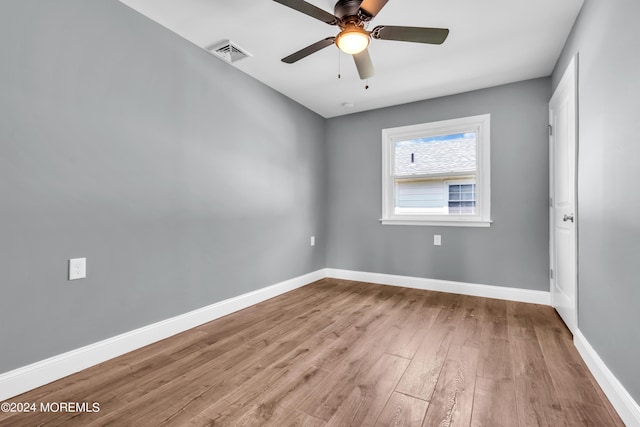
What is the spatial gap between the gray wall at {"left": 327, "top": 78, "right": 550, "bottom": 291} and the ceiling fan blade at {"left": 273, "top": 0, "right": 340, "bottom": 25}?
7.72ft

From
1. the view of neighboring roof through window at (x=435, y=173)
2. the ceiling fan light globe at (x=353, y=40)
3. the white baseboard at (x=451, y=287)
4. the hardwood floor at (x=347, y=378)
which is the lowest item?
the hardwood floor at (x=347, y=378)

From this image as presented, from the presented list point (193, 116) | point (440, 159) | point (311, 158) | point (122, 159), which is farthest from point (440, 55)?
point (122, 159)

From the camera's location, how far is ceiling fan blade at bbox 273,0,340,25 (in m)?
1.70

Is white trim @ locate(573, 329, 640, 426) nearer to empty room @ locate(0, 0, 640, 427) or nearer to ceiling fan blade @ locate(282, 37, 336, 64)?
empty room @ locate(0, 0, 640, 427)

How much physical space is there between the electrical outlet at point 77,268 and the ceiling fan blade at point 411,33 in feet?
7.78

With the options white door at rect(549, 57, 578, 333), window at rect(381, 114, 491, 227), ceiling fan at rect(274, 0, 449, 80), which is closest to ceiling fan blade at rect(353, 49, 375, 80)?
ceiling fan at rect(274, 0, 449, 80)

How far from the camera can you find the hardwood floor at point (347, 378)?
56.2 inches

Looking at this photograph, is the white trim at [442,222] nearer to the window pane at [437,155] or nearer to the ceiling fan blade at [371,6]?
the window pane at [437,155]

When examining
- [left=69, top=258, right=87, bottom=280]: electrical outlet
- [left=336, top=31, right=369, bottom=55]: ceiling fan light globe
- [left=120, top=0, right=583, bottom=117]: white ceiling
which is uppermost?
[left=120, top=0, right=583, bottom=117]: white ceiling

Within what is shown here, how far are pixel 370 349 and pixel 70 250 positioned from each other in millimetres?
2056

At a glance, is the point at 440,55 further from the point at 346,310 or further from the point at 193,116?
the point at 346,310

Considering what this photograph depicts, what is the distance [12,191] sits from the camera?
161cm

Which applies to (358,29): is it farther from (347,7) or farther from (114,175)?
(114,175)

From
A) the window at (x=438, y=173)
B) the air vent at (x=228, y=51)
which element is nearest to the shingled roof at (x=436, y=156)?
the window at (x=438, y=173)
